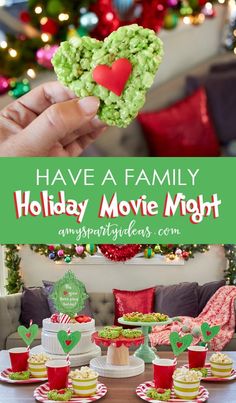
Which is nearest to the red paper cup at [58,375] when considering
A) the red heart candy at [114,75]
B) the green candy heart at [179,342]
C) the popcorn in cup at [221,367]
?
the green candy heart at [179,342]

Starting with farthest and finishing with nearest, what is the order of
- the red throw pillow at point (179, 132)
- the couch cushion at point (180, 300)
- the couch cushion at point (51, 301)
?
1. the couch cushion at point (180, 300)
2. the couch cushion at point (51, 301)
3. the red throw pillow at point (179, 132)

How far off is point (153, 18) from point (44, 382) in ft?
2.59

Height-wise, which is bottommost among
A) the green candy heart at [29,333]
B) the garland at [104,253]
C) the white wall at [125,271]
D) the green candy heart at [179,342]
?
the green candy heart at [179,342]

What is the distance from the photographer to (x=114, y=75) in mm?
494

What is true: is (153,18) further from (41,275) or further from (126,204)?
(41,275)

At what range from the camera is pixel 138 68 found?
0.50 metres

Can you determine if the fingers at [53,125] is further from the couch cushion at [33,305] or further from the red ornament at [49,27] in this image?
the couch cushion at [33,305]

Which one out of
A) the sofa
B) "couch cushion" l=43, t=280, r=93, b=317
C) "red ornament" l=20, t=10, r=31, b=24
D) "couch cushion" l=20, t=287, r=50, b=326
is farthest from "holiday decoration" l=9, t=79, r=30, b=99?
"couch cushion" l=20, t=287, r=50, b=326

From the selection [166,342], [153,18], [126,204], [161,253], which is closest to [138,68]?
[126,204]

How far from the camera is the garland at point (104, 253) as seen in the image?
2055 mm

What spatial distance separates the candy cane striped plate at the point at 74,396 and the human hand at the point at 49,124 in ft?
2.07

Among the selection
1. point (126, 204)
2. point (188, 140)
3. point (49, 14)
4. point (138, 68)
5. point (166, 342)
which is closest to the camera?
point (138, 68)

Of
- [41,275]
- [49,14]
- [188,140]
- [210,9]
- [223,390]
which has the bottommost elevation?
[223,390]

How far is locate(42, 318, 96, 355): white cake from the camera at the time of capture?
4.60ft
